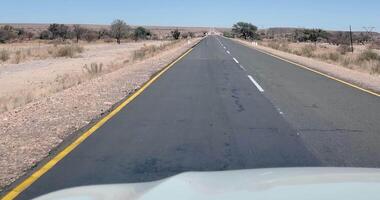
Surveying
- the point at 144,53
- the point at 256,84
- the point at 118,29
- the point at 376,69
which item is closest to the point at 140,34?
the point at 118,29

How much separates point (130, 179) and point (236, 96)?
33.3 feet

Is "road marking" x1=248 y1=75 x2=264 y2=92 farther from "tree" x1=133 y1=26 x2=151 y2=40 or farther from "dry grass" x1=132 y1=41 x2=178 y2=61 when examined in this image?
"tree" x1=133 y1=26 x2=151 y2=40

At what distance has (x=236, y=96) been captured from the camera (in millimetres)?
17172

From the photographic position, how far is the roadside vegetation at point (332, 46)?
38875 millimetres

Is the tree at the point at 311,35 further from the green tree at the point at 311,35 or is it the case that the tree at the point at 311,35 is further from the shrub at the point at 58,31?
the shrub at the point at 58,31

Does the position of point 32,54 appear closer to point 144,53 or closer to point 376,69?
point 144,53

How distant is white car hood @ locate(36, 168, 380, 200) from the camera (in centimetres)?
387

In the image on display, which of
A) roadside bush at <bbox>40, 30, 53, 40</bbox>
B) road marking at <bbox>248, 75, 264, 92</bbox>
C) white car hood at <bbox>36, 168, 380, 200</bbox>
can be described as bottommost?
roadside bush at <bbox>40, 30, 53, 40</bbox>

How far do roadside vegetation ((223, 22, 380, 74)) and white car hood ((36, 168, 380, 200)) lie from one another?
2710 centimetres

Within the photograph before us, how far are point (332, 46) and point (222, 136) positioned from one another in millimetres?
85943

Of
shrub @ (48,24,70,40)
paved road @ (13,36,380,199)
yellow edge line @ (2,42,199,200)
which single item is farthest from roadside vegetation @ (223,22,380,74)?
shrub @ (48,24,70,40)

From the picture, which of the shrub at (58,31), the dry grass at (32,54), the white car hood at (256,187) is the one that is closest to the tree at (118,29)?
the shrub at (58,31)

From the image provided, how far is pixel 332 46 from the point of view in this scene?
305ft

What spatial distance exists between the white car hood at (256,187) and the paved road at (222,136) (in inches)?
103
